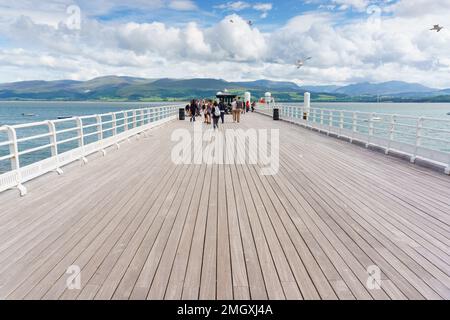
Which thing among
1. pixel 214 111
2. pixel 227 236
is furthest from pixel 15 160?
pixel 214 111

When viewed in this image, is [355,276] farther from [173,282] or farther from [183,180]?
[183,180]

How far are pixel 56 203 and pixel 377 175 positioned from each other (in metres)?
6.45

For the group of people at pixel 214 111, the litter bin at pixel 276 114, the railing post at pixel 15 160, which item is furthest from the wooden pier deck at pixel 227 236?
the litter bin at pixel 276 114

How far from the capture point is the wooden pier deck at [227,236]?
3.29 meters

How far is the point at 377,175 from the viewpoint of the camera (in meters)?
8.07

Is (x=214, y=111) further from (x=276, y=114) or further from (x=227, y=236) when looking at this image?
(x=227, y=236)

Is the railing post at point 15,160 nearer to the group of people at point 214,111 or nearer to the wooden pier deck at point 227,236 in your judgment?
the wooden pier deck at point 227,236

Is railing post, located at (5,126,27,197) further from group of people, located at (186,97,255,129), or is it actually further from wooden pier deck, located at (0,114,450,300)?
group of people, located at (186,97,255,129)

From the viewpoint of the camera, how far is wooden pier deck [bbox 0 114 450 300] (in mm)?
3295

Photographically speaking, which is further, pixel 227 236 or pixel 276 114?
pixel 276 114

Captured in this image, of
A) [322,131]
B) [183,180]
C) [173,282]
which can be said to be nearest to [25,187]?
[183,180]

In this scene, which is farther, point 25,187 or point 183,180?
point 183,180

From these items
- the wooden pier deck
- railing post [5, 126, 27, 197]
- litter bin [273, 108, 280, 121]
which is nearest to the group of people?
litter bin [273, 108, 280, 121]

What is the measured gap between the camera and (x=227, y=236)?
4.47 metres
